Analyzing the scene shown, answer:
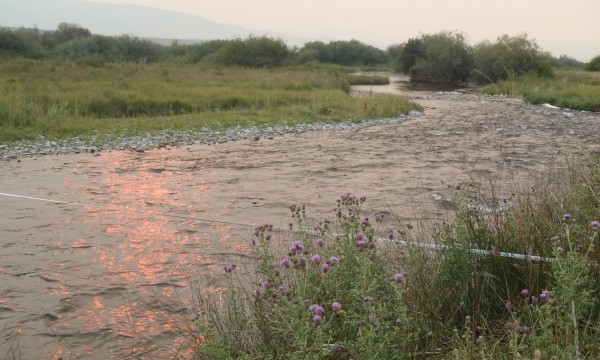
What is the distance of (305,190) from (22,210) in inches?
165

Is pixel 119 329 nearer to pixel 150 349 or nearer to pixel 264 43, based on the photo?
pixel 150 349

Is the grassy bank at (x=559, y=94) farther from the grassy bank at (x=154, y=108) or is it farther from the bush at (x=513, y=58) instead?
the bush at (x=513, y=58)

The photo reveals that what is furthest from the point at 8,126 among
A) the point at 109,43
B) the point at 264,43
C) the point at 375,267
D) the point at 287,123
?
the point at 109,43

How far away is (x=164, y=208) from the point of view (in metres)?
7.88

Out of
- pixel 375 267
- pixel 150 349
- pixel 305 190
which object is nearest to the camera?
pixel 375 267

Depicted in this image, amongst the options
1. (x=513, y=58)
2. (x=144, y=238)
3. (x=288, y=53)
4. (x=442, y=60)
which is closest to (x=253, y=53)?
(x=288, y=53)

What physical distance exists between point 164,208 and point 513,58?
41.1m

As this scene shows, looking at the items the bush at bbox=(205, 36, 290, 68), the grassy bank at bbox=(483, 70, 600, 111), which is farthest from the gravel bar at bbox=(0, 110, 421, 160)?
the bush at bbox=(205, 36, 290, 68)

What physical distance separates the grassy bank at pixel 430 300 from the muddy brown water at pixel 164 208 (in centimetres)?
99

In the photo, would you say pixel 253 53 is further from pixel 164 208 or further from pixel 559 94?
pixel 164 208

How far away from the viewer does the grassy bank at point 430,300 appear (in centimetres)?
262

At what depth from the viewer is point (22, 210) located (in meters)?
7.68

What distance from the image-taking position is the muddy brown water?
4.40 metres

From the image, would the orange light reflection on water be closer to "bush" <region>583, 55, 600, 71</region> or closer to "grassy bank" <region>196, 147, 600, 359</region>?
"grassy bank" <region>196, 147, 600, 359</region>
